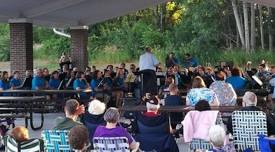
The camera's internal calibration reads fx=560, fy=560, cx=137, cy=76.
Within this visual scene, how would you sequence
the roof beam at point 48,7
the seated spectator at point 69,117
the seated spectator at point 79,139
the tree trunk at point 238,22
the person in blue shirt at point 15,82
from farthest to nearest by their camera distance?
the tree trunk at point 238,22, the roof beam at point 48,7, the person in blue shirt at point 15,82, the seated spectator at point 69,117, the seated spectator at point 79,139

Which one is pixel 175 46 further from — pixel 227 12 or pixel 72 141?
pixel 72 141

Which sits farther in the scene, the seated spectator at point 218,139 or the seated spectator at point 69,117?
the seated spectator at point 69,117

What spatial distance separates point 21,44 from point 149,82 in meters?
4.62

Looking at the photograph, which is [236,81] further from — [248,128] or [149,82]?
[248,128]

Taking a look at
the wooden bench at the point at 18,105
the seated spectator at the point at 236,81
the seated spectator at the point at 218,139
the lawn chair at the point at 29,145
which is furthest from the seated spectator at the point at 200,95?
the wooden bench at the point at 18,105

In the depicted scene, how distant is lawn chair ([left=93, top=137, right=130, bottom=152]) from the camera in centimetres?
637

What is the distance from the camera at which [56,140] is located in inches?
261

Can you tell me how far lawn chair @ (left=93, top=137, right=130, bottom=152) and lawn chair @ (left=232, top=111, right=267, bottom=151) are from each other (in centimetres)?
167

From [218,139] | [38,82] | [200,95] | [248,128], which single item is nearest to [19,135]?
[218,139]

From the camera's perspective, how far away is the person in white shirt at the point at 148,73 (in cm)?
1496

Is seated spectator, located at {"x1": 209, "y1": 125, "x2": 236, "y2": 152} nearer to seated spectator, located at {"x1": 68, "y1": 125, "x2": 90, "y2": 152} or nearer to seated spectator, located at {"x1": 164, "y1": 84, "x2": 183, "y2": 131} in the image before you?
seated spectator, located at {"x1": 68, "y1": 125, "x2": 90, "y2": 152}

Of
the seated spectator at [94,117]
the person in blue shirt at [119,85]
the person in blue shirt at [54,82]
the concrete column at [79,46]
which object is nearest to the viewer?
the seated spectator at [94,117]

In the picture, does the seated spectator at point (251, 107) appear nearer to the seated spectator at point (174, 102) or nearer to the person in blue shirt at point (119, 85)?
the seated spectator at point (174, 102)

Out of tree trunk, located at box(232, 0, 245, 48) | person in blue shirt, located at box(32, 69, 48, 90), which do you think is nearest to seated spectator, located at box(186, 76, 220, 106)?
person in blue shirt, located at box(32, 69, 48, 90)
